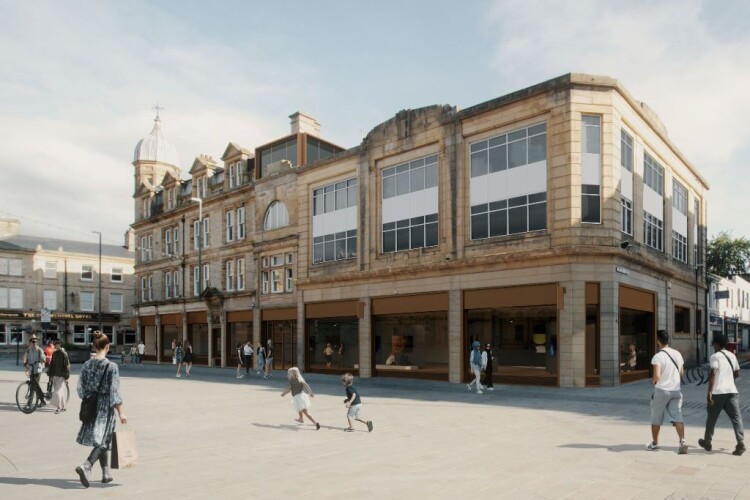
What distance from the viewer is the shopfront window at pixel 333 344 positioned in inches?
1154

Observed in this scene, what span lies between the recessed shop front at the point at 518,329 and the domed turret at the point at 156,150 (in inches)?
1551

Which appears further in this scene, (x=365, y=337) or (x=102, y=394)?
(x=365, y=337)

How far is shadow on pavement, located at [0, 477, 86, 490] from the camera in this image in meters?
7.50

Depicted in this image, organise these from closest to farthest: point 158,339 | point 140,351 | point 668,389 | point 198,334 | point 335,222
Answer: point 668,389 → point 335,222 → point 198,334 → point 140,351 → point 158,339

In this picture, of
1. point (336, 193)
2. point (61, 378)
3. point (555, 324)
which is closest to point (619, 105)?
point (555, 324)

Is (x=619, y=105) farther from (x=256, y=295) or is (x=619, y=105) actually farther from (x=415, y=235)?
(x=256, y=295)

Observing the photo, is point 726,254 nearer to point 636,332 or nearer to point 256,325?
point 636,332

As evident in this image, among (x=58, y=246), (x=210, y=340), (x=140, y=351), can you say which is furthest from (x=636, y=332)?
(x=58, y=246)

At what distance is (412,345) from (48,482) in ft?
64.5

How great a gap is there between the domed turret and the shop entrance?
85.7 feet

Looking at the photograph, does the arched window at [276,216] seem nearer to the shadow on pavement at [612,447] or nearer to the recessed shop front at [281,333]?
the recessed shop front at [281,333]

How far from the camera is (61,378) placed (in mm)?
14828

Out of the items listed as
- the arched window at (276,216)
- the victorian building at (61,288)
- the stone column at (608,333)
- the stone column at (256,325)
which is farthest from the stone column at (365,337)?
the victorian building at (61,288)

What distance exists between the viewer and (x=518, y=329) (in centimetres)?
2259
